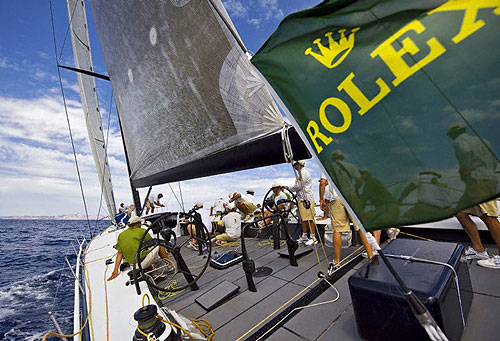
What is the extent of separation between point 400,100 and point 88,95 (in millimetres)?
11743

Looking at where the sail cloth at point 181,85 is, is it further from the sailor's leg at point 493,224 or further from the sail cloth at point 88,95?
the sail cloth at point 88,95

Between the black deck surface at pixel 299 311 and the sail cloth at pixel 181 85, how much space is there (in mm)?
1644

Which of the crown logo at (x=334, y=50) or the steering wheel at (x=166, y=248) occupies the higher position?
the crown logo at (x=334, y=50)

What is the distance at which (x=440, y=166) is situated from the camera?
731mm

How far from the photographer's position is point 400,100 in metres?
0.78

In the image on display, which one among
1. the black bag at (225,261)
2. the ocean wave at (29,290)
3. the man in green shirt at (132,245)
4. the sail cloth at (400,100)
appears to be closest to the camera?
the sail cloth at (400,100)

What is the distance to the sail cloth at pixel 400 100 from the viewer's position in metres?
0.66

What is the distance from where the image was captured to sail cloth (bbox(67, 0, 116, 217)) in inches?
320

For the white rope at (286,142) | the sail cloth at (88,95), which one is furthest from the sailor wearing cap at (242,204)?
the sail cloth at (88,95)

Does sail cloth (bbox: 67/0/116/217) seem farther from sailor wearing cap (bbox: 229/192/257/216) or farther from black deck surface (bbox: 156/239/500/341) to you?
black deck surface (bbox: 156/239/500/341)

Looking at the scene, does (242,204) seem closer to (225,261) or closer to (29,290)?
(225,261)

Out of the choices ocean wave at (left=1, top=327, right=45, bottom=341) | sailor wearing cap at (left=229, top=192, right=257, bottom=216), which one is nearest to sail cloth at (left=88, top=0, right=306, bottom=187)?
sailor wearing cap at (left=229, top=192, right=257, bottom=216)

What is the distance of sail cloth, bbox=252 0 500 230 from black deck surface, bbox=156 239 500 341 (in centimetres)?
172

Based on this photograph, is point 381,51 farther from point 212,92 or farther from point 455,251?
point 455,251
